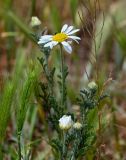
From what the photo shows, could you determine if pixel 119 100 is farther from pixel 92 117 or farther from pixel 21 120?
pixel 21 120

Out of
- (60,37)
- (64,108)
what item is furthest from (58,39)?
(64,108)

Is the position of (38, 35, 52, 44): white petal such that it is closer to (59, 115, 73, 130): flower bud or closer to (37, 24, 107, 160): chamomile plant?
(37, 24, 107, 160): chamomile plant

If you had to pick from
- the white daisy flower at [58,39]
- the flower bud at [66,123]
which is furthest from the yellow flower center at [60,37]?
the flower bud at [66,123]

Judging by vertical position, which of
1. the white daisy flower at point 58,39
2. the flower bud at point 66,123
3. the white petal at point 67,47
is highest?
the white daisy flower at point 58,39

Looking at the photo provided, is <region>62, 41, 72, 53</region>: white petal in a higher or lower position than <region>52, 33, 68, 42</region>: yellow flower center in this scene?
lower

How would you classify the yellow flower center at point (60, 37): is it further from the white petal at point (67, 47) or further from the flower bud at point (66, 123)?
the flower bud at point (66, 123)

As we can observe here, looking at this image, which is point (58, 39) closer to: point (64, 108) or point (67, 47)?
point (67, 47)

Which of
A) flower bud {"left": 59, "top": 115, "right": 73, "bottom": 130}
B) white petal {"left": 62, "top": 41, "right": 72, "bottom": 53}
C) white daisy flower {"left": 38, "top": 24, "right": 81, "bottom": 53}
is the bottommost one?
flower bud {"left": 59, "top": 115, "right": 73, "bottom": 130}

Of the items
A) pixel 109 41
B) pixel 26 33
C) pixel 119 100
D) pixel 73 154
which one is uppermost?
pixel 109 41

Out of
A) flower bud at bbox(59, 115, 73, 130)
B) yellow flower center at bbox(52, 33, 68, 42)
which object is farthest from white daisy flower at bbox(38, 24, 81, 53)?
flower bud at bbox(59, 115, 73, 130)

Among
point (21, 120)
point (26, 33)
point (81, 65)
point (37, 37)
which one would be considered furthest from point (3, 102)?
point (81, 65)

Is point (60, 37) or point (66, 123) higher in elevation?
point (60, 37)
